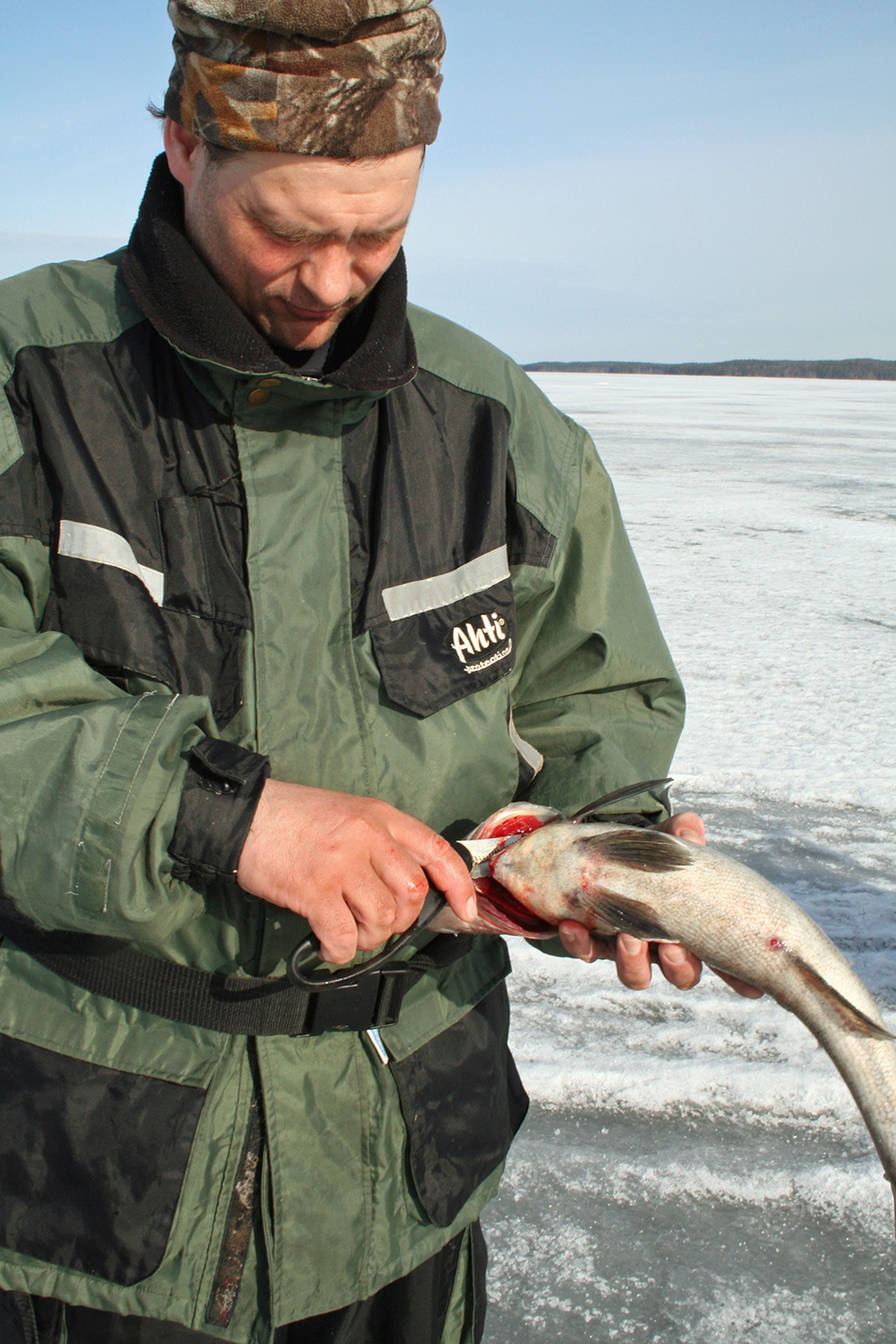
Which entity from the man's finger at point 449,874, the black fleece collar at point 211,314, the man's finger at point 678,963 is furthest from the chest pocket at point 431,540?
the man's finger at point 678,963

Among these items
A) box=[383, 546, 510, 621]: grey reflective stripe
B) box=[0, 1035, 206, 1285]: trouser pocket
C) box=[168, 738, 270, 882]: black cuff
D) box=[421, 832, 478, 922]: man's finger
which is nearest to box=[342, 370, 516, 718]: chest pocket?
box=[383, 546, 510, 621]: grey reflective stripe

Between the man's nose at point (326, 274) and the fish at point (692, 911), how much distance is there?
35.6 inches

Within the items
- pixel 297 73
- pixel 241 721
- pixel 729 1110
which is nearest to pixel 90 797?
pixel 241 721

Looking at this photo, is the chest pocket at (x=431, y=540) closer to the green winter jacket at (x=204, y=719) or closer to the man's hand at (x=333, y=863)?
the green winter jacket at (x=204, y=719)

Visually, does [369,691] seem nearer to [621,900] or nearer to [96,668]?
[96,668]

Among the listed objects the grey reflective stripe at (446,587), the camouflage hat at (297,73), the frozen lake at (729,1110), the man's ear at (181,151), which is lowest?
the frozen lake at (729,1110)

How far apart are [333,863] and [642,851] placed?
2.12 feet

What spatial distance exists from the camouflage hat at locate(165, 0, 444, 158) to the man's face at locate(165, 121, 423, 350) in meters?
0.03

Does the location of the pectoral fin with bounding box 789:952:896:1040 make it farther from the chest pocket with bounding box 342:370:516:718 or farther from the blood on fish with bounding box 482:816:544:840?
the chest pocket with bounding box 342:370:516:718

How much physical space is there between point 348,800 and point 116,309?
874mm

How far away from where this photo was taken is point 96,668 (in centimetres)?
155

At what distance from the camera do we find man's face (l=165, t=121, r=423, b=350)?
1463 mm

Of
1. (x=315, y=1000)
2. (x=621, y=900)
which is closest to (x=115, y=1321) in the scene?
(x=315, y=1000)

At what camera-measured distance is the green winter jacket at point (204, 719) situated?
139 cm
